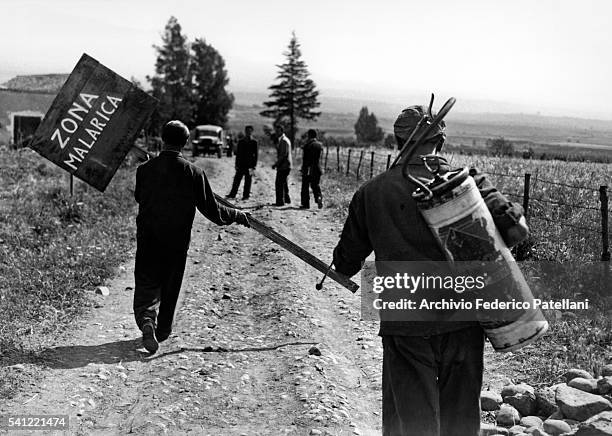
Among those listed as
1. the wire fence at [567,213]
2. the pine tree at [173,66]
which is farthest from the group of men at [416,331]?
the pine tree at [173,66]

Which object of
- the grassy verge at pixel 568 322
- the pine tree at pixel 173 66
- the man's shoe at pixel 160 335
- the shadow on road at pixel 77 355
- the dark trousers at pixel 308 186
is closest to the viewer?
the shadow on road at pixel 77 355

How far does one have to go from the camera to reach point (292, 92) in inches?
3735

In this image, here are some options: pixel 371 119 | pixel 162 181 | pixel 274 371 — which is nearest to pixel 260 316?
pixel 274 371

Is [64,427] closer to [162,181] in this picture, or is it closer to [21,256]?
[162,181]

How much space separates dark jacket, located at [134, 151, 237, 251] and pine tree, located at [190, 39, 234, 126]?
7044cm

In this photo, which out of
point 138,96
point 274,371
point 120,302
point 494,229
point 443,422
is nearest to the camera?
point 494,229

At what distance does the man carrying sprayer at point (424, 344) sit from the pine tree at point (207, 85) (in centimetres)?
7346

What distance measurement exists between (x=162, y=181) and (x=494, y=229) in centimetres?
376

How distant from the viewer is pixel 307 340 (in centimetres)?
691

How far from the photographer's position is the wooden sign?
7480 mm

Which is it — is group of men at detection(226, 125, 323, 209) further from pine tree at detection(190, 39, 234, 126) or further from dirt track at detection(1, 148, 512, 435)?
pine tree at detection(190, 39, 234, 126)

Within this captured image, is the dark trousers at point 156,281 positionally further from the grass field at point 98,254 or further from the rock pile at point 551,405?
the rock pile at point 551,405

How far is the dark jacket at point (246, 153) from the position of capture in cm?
1806

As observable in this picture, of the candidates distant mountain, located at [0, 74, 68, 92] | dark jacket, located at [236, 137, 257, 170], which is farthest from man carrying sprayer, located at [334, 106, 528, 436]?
distant mountain, located at [0, 74, 68, 92]
